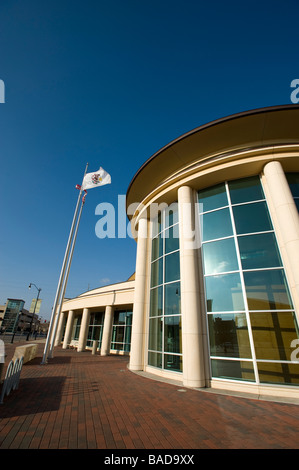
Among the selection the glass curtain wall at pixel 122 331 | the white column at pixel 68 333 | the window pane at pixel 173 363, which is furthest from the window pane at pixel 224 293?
the white column at pixel 68 333

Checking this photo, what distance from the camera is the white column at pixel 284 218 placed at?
7.59 m

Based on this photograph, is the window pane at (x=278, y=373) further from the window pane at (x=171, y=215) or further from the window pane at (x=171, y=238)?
the window pane at (x=171, y=215)


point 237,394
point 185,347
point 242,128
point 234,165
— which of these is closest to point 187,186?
point 234,165

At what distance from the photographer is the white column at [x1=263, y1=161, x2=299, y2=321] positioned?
7.59 meters

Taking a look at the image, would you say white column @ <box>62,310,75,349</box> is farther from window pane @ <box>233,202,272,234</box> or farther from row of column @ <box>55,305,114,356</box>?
window pane @ <box>233,202,272,234</box>

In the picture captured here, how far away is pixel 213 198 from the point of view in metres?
10.8

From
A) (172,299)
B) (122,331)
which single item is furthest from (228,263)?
(122,331)

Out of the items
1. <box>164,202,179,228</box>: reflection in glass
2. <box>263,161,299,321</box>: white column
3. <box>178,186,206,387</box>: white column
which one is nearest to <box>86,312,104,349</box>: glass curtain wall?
<box>164,202,179,228</box>: reflection in glass

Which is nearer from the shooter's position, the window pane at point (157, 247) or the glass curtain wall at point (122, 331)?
the window pane at point (157, 247)

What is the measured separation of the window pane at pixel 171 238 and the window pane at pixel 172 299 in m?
1.98

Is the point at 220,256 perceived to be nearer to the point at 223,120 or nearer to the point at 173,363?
the point at 173,363

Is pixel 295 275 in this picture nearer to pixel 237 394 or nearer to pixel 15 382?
pixel 237 394

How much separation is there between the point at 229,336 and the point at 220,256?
Answer: 324 cm
